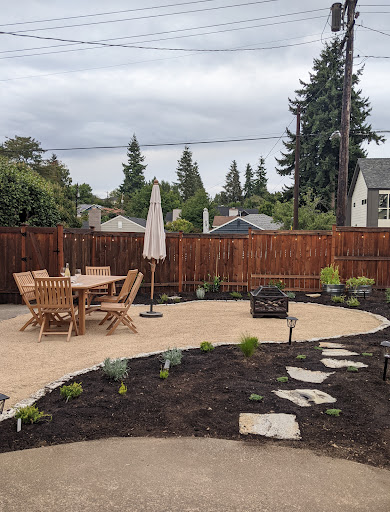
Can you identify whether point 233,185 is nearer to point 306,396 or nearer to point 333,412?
point 306,396

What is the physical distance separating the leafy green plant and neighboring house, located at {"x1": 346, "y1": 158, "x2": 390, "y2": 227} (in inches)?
605

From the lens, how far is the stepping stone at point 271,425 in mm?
Answer: 3234

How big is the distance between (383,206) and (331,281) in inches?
653

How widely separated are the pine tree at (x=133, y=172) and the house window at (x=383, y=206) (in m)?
55.7

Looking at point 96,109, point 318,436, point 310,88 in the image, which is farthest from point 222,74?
point 310,88

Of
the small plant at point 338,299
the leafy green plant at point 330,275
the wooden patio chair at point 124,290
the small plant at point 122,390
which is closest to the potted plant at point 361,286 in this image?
the leafy green plant at point 330,275

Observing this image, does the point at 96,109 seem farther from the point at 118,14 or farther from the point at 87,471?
the point at 87,471

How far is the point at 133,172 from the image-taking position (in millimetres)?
77812

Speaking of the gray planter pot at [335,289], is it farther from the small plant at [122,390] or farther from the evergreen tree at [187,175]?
the evergreen tree at [187,175]

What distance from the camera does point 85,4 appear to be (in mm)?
11188

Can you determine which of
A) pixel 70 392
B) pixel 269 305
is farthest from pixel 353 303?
pixel 70 392

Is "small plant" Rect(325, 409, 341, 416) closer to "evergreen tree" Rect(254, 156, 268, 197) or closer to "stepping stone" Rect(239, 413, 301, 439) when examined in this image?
"stepping stone" Rect(239, 413, 301, 439)

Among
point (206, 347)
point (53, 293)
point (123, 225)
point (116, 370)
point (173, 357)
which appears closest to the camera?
point (116, 370)

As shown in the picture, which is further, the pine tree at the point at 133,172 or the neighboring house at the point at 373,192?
the pine tree at the point at 133,172
